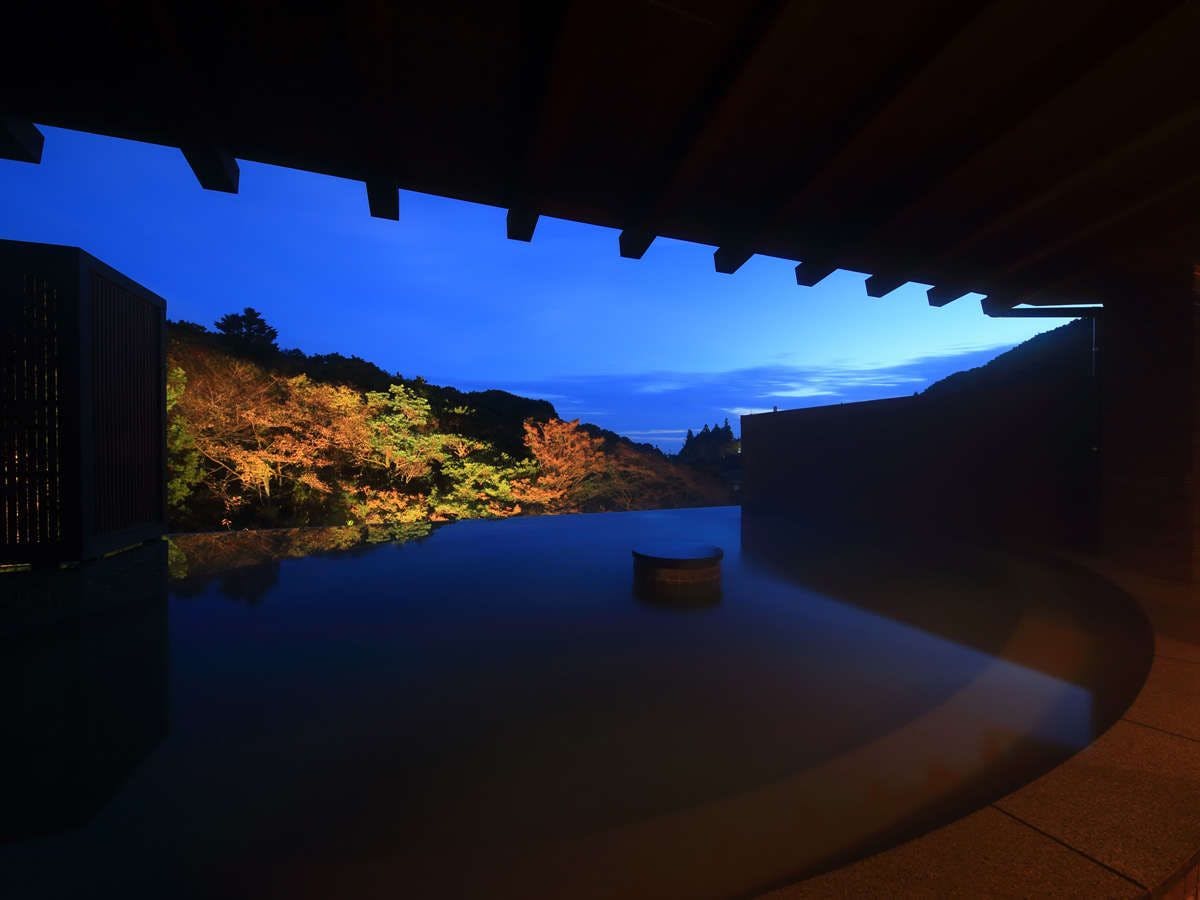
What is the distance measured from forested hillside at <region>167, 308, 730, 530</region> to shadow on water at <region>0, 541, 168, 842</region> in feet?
16.2

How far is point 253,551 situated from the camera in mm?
6410

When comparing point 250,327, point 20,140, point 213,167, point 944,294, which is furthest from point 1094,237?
point 250,327

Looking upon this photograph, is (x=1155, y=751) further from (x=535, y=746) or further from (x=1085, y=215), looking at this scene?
(x=1085, y=215)

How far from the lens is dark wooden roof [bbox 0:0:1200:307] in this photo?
2.36 meters

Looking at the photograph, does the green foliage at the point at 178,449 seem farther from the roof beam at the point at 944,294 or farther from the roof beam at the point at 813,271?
the roof beam at the point at 944,294

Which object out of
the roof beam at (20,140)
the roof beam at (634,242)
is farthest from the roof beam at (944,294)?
the roof beam at (20,140)

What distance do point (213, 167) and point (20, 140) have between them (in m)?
1.04

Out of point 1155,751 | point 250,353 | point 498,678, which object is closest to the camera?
point 1155,751

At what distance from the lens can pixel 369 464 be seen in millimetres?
13203

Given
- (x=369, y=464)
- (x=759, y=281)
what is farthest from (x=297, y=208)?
(x=369, y=464)

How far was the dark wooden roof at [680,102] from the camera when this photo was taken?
7.74 feet

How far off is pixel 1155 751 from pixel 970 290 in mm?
4566

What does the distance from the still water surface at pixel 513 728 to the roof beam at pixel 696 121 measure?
326 centimetres

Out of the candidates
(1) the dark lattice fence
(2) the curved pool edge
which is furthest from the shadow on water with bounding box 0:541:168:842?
(2) the curved pool edge
